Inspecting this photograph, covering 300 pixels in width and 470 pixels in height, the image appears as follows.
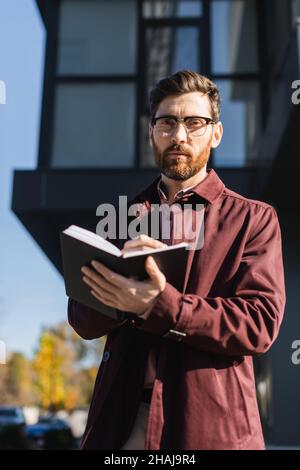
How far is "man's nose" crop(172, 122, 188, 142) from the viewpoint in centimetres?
189

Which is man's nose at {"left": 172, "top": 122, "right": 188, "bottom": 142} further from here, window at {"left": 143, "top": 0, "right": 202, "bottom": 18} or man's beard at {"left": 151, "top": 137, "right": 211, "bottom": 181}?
window at {"left": 143, "top": 0, "right": 202, "bottom": 18}

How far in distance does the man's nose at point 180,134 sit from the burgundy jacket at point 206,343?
20cm

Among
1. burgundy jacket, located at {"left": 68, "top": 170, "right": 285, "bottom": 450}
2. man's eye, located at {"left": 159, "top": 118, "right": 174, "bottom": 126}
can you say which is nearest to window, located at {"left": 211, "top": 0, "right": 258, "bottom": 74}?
man's eye, located at {"left": 159, "top": 118, "right": 174, "bottom": 126}

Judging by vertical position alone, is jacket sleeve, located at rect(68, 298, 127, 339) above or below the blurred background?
below

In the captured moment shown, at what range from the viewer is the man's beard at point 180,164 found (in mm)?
1922

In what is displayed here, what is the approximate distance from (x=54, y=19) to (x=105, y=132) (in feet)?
6.71

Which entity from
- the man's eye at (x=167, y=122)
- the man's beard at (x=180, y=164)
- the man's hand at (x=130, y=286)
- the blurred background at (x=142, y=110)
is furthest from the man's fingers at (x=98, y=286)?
the blurred background at (x=142, y=110)

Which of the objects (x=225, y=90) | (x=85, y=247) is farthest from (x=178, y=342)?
(x=225, y=90)

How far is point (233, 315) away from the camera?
5.28 ft

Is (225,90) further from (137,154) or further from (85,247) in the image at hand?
(85,247)

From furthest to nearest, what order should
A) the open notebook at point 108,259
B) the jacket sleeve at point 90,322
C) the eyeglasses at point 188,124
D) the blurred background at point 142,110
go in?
1. the blurred background at point 142,110
2. the eyeglasses at point 188,124
3. the jacket sleeve at point 90,322
4. the open notebook at point 108,259

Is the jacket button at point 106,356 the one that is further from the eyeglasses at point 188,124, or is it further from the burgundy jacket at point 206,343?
the eyeglasses at point 188,124

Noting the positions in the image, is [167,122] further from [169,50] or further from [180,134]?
[169,50]

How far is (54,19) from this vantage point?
9.23m
